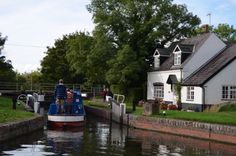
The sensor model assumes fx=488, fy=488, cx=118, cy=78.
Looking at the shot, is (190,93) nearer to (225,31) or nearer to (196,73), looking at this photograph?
(196,73)

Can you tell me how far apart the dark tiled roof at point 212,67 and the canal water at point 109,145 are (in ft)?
38.9

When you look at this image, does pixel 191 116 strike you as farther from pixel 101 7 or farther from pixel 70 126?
pixel 101 7

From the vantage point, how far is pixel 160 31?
55.2 metres

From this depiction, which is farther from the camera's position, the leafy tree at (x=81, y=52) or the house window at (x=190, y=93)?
the leafy tree at (x=81, y=52)

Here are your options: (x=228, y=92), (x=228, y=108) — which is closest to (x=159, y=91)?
(x=228, y=92)

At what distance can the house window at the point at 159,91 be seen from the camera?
173 feet

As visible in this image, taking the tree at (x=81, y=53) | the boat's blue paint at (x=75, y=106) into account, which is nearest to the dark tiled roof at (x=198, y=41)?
the tree at (x=81, y=53)

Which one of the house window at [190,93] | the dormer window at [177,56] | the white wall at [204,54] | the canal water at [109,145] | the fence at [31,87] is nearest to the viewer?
the canal water at [109,145]

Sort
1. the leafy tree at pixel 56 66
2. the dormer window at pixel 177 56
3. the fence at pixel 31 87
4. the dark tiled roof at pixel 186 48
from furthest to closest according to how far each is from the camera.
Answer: the leafy tree at pixel 56 66 < the fence at pixel 31 87 < the dormer window at pixel 177 56 < the dark tiled roof at pixel 186 48

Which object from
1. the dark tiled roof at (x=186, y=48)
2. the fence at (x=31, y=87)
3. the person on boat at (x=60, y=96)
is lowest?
the person on boat at (x=60, y=96)

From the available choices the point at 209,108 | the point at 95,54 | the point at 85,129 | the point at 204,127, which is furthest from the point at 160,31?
the point at 204,127

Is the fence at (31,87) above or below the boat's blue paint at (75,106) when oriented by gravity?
above

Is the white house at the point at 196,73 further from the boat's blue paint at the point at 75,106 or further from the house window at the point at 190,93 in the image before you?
the boat's blue paint at the point at 75,106

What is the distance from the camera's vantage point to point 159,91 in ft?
175
